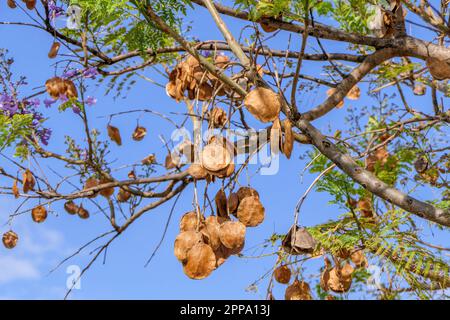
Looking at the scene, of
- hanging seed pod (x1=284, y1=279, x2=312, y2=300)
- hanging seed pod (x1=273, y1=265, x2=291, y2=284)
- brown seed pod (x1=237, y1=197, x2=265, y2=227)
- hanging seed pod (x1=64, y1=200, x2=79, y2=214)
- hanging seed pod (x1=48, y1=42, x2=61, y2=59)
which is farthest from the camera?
hanging seed pod (x1=64, y1=200, x2=79, y2=214)

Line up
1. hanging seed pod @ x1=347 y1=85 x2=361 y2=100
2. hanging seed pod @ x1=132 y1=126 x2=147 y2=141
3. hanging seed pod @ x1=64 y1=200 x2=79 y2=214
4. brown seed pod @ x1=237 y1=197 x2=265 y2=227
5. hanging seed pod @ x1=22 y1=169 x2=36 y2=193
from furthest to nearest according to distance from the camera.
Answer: hanging seed pod @ x1=347 y1=85 x2=361 y2=100, hanging seed pod @ x1=64 y1=200 x2=79 y2=214, hanging seed pod @ x1=132 y1=126 x2=147 y2=141, hanging seed pod @ x1=22 y1=169 x2=36 y2=193, brown seed pod @ x1=237 y1=197 x2=265 y2=227

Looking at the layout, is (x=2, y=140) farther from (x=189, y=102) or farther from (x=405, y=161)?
(x=405, y=161)

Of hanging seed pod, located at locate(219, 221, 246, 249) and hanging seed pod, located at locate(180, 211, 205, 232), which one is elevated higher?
hanging seed pod, located at locate(180, 211, 205, 232)

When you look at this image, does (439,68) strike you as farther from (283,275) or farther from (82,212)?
(82,212)

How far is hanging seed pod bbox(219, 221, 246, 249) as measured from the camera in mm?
1485

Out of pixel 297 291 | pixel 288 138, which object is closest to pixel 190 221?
pixel 288 138

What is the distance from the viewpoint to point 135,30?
2316 millimetres

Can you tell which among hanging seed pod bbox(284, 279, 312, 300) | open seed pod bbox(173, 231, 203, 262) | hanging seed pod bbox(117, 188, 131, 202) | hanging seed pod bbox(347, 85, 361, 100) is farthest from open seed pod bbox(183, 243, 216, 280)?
hanging seed pod bbox(347, 85, 361, 100)

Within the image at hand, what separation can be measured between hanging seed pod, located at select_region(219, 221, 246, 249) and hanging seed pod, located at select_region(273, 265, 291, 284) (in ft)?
2.67

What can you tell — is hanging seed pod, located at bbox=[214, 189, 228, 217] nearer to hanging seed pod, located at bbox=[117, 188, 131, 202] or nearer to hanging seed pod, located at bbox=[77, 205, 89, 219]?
hanging seed pod, located at bbox=[117, 188, 131, 202]

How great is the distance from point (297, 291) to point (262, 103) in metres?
0.87

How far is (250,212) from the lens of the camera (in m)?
1.59
